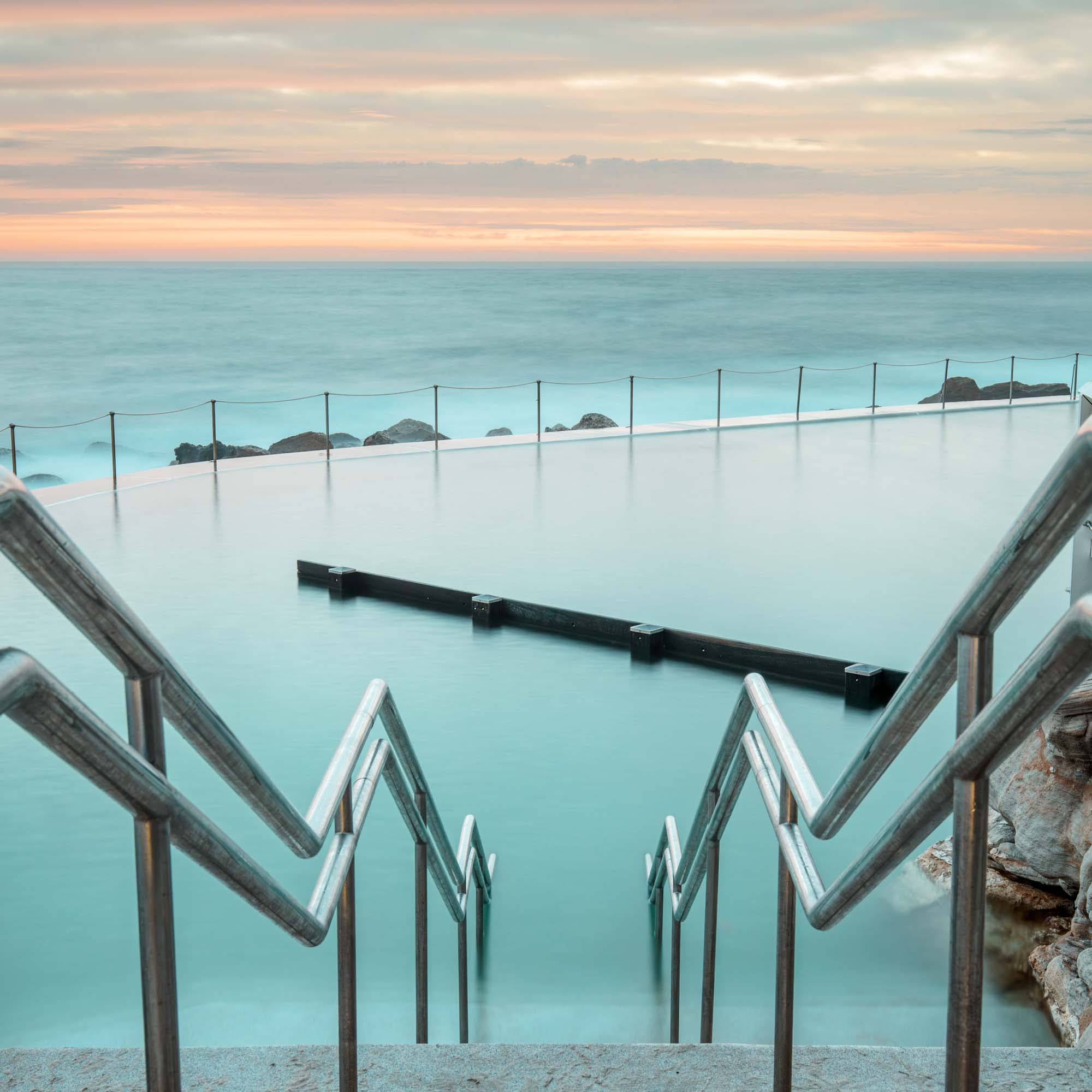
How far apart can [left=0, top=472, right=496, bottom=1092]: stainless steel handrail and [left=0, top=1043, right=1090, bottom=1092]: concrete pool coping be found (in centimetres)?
15

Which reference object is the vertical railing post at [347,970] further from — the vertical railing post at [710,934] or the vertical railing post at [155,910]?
the vertical railing post at [710,934]

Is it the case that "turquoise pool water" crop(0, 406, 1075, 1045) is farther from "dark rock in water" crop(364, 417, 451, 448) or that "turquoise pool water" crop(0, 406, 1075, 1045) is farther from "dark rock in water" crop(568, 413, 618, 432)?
"dark rock in water" crop(364, 417, 451, 448)

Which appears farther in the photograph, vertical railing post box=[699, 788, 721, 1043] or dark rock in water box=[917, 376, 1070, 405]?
dark rock in water box=[917, 376, 1070, 405]

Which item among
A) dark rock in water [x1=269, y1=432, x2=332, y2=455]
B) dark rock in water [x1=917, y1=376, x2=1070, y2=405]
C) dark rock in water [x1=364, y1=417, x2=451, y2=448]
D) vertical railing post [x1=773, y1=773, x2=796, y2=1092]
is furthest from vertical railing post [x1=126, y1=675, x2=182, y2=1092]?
dark rock in water [x1=917, y1=376, x2=1070, y2=405]

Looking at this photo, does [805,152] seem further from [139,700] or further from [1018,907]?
[139,700]

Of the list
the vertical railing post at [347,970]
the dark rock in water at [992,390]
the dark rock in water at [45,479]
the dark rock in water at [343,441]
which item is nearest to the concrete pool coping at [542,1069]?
the vertical railing post at [347,970]

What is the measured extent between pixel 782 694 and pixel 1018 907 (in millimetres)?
1977

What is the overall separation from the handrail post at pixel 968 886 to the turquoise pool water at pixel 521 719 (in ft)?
7.17

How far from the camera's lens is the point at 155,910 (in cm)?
98

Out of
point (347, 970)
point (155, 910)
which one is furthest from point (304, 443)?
point (155, 910)

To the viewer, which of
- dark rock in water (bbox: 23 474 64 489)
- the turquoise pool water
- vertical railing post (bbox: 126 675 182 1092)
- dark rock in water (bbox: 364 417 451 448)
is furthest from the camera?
dark rock in water (bbox: 23 474 64 489)

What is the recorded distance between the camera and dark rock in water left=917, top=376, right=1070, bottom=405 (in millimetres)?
18328

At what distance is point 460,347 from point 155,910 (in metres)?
42.7

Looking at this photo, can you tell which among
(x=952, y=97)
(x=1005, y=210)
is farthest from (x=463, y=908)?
(x=1005, y=210)
